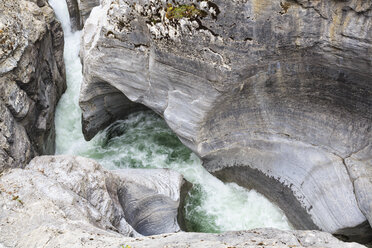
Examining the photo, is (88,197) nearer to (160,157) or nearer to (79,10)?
(160,157)

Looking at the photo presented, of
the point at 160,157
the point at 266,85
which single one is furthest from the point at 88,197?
the point at 266,85

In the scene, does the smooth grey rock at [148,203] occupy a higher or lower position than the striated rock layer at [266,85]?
lower

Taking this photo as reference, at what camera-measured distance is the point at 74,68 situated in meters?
11.1

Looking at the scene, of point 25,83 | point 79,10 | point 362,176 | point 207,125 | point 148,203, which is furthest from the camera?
point 79,10

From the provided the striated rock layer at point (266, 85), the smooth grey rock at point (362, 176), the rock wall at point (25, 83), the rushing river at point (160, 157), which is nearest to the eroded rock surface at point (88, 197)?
the rushing river at point (160, 157)

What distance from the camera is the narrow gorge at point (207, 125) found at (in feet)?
17.7

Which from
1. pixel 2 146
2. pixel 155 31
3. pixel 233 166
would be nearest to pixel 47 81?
pixel 2 146

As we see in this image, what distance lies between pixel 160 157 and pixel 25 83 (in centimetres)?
372

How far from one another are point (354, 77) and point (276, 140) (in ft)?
6.61

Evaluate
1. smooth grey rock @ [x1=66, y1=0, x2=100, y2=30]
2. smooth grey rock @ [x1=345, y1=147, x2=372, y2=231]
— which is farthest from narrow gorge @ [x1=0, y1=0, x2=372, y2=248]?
smooth grey rock @ [x1=66, y1=0, x2=100, y2=30]

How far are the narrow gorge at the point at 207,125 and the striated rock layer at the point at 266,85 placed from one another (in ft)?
0.08

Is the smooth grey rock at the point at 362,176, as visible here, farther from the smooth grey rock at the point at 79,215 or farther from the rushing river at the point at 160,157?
the smooth grey rock at the point at 79,215

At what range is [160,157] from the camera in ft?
29.9

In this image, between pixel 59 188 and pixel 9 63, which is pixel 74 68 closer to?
pixel 9 63
